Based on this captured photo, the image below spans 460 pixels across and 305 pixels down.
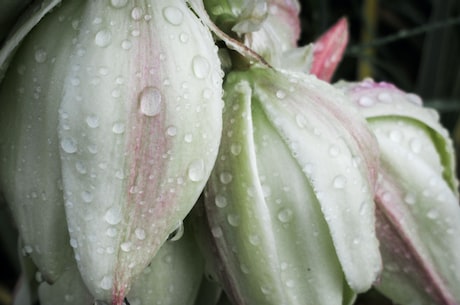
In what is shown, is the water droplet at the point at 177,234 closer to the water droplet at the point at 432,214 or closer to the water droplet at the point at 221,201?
the water droplet at the point at 221,201

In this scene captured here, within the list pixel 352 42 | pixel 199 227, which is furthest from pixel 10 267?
pixel 199 227

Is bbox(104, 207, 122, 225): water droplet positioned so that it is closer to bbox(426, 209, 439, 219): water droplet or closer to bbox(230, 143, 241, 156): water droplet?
bbox(230, 143, 241, 156): water droplet

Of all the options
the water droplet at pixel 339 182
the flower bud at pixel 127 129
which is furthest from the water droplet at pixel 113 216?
the water droplet at pixel 339 182

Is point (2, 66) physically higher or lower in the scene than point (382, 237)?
higher

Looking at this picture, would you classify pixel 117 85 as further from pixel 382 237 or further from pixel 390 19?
pixel 390 19

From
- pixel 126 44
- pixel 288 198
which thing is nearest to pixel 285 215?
pixel 288 198

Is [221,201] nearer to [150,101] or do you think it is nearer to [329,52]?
[150,101]
